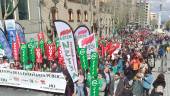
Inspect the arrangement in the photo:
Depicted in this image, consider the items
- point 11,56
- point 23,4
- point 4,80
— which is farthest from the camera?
point 23,4

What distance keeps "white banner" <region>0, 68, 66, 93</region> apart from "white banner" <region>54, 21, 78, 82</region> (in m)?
0.74

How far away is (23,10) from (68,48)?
1761 cm

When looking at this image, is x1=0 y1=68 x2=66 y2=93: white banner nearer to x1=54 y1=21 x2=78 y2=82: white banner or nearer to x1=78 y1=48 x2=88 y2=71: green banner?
x1=54 y1=21 x2=78 y2=82: white banner

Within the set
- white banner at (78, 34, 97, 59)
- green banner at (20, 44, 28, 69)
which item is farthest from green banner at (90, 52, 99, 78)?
green banner at (20, 44, 28, 69)

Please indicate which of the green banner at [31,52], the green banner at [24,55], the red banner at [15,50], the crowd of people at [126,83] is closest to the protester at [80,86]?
the crowd of people at [126,83]

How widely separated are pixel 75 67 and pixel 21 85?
3.00 meters

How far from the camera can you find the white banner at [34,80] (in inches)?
470

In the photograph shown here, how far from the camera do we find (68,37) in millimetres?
10836

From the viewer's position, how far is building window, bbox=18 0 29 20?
1065 inches

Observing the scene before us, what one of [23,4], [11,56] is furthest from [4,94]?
[23,4]

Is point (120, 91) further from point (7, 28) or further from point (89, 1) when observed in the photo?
point (89, 1)

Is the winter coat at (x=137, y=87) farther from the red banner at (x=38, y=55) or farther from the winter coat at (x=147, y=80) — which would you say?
the red banner at (x=38, y=55)

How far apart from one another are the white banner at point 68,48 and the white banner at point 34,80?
2.43 ft

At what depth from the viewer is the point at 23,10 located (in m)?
27.6
